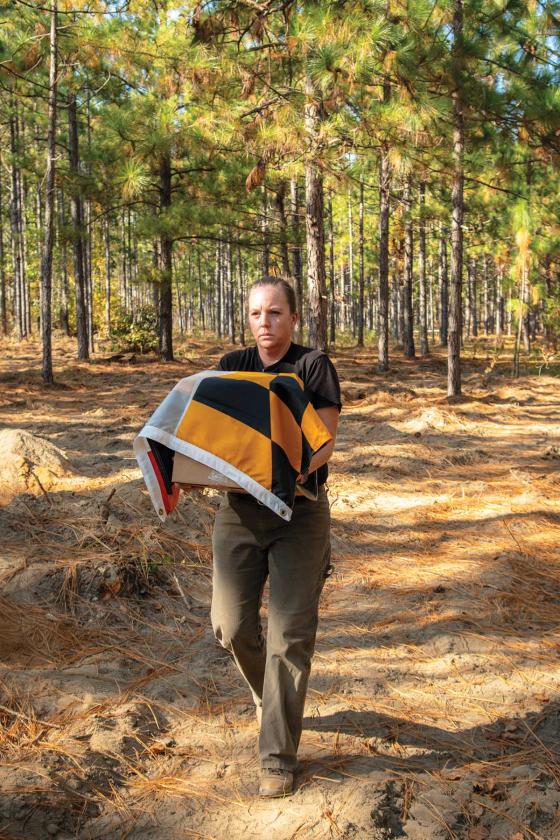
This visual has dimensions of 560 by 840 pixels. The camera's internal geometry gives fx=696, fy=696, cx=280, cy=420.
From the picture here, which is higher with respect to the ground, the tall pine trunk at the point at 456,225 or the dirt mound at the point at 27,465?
the tall pine trunk at the point at 456,225

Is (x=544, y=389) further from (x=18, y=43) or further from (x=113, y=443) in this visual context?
(x=18, y=43)

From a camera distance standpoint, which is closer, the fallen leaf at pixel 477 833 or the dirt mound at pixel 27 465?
the fallen leaf at pixel 477 833

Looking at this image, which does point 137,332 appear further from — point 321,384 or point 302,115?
point 321,384

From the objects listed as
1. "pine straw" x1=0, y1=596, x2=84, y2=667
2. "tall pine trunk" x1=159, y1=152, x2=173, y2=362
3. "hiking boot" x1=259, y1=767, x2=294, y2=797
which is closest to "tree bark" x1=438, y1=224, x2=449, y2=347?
"tall pine trunk" x1=159, y1=152, x2=173, y2=362

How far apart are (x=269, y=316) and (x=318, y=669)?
6.51 feet

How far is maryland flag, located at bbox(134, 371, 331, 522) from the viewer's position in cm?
237

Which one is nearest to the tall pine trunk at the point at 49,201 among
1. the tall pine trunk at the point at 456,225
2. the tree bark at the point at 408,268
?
the tall pine trunk at the point at 456,225

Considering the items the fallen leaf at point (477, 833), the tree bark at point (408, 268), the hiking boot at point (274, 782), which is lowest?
the fallen leaf at point (477, 833)

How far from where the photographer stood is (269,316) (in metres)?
2.69

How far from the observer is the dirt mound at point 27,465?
5.74m

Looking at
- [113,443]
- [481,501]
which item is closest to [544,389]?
[481,501]

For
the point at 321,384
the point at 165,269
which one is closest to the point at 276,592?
the point at 321,384

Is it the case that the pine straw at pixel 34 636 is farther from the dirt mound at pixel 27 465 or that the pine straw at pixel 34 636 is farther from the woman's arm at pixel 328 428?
the woman's arm at pixel 328 428

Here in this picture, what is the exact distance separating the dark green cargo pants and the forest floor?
12.8 inches
